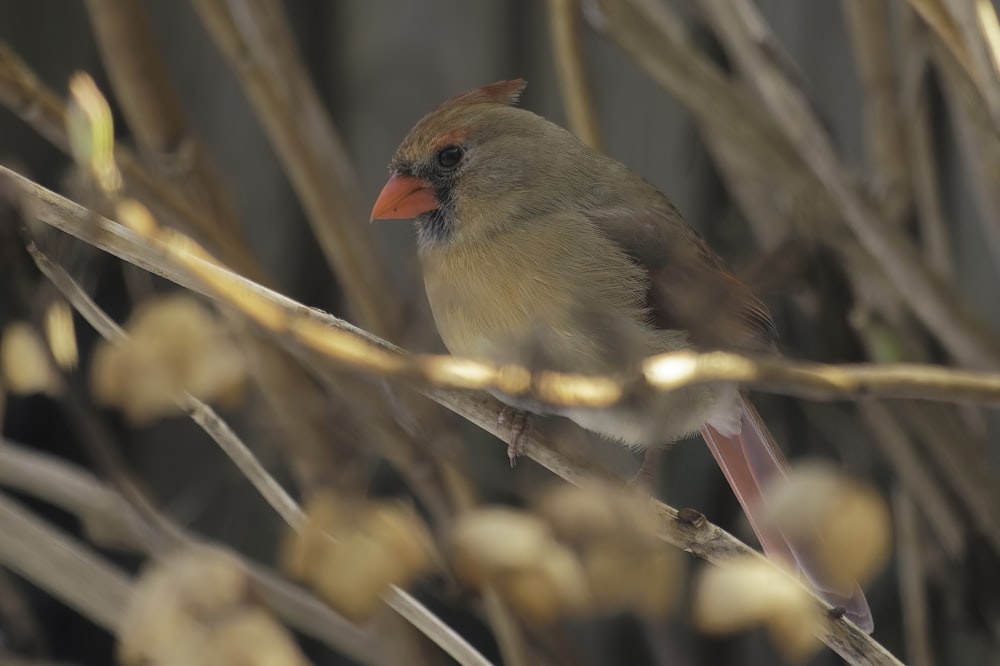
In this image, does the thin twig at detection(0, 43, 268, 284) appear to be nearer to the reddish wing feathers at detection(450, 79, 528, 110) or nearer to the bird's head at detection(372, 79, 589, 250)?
the bird's head at detection(372, 79, 589, 250)

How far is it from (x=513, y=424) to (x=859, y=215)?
0.53 metres

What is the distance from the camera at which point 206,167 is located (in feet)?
4.50

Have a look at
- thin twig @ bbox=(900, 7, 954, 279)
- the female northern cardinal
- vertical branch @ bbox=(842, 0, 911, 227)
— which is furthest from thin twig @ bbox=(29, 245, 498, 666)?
thin twig @ bbox=(900, 7, 954, 279)

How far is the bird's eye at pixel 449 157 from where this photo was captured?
1.44m

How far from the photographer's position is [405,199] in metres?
1.44

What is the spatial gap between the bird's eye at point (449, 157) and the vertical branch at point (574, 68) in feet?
0.49

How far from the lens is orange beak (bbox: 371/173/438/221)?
1.43 m

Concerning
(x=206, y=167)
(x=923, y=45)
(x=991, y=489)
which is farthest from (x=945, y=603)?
(x=206, y=167)

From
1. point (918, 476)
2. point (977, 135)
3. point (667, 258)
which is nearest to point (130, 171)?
point (667, 258)

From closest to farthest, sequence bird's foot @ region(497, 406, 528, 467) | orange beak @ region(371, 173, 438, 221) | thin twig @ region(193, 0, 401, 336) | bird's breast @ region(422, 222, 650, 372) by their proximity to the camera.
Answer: bird's foot @ region(497, 406, 528, 467), bird's breast @ region(422, 222, 650, 372), thin twig @ region(193, 0, 401, 336), orange beak @ region(371, 173, 438, 221)

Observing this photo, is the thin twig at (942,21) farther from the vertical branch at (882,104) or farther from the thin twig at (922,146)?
the thin twig at (922,146)

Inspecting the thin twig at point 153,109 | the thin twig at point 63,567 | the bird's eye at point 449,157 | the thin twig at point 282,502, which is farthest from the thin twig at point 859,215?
the thin twig at point 63,567

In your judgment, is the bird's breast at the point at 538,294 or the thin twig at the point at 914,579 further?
the thin twig at the point at 914,579

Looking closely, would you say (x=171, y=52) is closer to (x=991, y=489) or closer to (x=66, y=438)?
(x=66, y=438)
